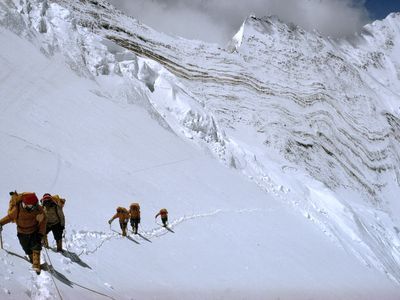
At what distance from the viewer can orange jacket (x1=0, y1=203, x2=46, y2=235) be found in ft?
25.5

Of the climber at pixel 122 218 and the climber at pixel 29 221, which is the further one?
the climber at pixel 122 218

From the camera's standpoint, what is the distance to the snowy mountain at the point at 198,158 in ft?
43.2

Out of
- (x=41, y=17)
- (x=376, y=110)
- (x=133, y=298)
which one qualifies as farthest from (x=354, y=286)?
(x=376, y=110)

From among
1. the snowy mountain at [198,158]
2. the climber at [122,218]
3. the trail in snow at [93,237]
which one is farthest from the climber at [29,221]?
the climber at [122,218]

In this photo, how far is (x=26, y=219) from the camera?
7812 mm

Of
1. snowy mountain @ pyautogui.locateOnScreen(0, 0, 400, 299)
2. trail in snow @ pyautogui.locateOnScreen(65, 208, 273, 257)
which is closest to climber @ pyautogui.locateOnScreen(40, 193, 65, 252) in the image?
snowy mountain @ pyautogui.locateOnScreen(0, 0, 400, 299)

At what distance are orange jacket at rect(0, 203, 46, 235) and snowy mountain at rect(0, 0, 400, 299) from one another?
1.78ft

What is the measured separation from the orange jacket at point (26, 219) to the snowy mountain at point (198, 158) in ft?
1.78

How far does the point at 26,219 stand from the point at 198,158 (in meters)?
22.8

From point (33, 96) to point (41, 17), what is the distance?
896 centimetres

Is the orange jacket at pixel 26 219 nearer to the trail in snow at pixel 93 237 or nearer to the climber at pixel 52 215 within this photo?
the climber at pixel 52 215

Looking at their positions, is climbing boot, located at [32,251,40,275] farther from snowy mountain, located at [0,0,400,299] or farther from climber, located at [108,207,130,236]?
climber, located at [108,207,130,236]

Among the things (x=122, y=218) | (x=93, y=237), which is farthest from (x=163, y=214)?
(x=93, y=237)

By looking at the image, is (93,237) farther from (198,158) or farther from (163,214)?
(198,158)
